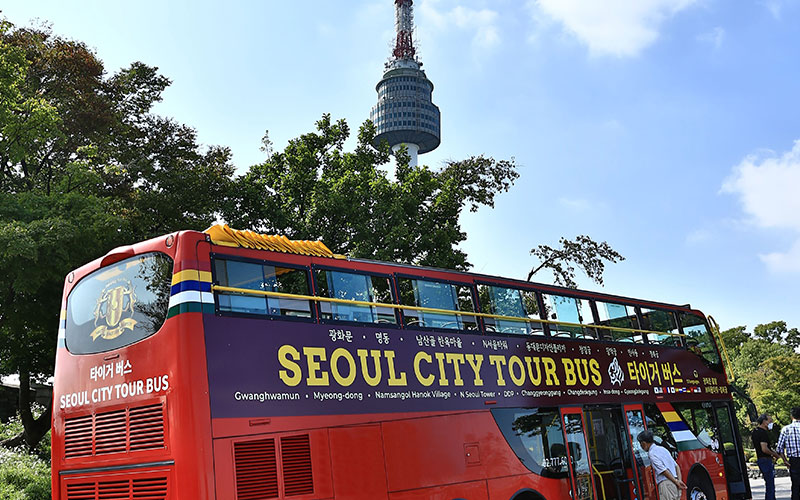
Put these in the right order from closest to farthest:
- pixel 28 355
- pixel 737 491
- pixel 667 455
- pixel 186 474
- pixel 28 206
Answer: pixel 186 474 < pixel 667 455 < pixel 737 491 < pixel 28 206 < pixel 28 355

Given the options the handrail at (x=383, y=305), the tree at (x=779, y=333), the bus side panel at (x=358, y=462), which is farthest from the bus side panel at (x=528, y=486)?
the tree at (x=779, y=333)

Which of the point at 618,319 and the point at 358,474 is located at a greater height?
the point at 618,319

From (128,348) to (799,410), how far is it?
408 inches

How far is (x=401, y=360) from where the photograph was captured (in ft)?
28.6

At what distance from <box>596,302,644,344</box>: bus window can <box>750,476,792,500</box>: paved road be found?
7.98 metres

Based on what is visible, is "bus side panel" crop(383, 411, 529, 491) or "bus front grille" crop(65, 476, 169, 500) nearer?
"bus front grille" crop(65, 476, 169, 500)

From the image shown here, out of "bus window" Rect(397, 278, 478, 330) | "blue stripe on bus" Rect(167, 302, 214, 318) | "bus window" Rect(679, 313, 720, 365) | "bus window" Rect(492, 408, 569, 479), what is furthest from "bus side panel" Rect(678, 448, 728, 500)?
"blue stripe on bus" Rect(167, 302, 214, 318)

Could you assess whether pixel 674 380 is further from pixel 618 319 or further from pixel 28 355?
pixel 28 355

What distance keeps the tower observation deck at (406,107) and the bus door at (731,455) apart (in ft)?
312

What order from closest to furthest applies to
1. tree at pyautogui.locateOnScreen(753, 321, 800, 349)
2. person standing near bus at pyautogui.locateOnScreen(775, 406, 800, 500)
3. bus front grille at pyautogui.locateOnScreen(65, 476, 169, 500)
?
1. bus front grille at pyautogui.locateOnScreen(65, 476, 169, 500)
2. person standing near bus at pyautogui.locateOnScreen(775, 406, 800, 500)
3. tree at pyautogui.locateOnScreen(753, 321, 800, 349)

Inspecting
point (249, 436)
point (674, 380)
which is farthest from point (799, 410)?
point (249, 436)

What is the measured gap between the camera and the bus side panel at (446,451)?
820 centimetres

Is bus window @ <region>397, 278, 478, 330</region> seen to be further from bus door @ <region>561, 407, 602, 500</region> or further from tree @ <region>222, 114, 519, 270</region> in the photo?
tree @ <region>222, 114, 519, 270</region>

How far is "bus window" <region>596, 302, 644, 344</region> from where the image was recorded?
41.2 feet
